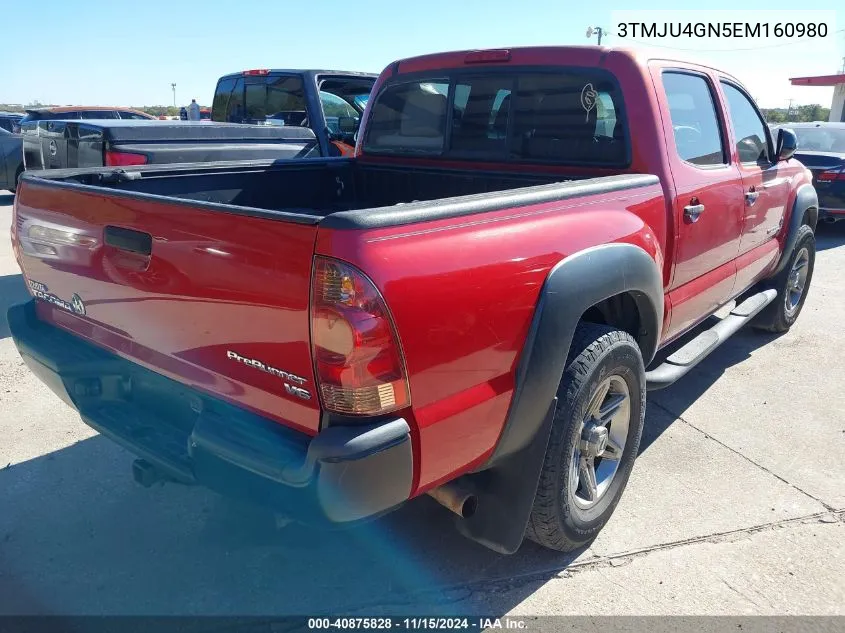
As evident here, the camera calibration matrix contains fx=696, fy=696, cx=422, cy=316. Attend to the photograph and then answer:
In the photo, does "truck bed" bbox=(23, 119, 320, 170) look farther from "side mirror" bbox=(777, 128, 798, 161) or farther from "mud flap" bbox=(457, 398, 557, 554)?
"mud flap" bbox=(457, 398, 557, 554)

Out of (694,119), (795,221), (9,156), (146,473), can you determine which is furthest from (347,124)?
(9,156)

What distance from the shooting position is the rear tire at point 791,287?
17.2 feet

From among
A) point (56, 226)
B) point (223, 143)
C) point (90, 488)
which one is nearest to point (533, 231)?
point (56, 226)

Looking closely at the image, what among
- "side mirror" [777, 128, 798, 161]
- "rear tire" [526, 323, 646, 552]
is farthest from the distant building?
"rear tire" [526, 323, 646, 552]

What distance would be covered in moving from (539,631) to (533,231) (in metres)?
1.39

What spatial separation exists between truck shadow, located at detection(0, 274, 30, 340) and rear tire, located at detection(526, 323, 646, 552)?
14.9ft

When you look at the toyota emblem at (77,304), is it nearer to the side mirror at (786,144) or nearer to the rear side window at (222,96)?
the side mirror at (786,144)

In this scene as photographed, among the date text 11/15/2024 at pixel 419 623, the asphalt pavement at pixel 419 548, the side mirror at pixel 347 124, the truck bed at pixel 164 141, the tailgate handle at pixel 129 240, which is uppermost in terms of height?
the side mirror at pixel 347 124

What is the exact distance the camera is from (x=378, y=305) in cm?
178

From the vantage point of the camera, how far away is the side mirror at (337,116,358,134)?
24.9 ft

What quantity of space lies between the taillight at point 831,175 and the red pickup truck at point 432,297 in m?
6.59

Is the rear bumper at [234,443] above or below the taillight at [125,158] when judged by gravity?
below

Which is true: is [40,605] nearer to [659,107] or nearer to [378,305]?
[378,305]

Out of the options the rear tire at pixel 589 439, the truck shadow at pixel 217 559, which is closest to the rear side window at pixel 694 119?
the rear tire at pixel 589 439
